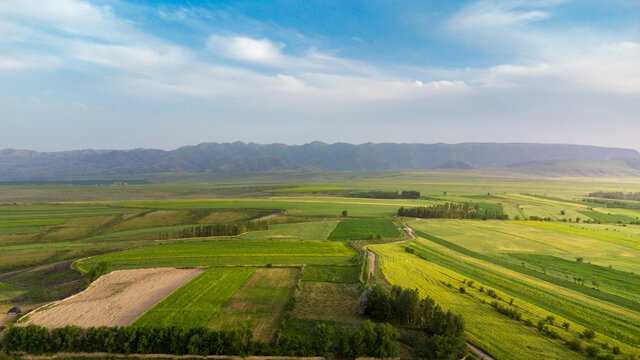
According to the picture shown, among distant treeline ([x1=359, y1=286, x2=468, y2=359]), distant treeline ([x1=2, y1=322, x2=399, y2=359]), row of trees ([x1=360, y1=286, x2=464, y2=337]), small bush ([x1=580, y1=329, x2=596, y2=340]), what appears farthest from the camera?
row of trees ([x1=360, y1=286, x2=464, y2=337])

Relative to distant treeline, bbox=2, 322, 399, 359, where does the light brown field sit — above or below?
below

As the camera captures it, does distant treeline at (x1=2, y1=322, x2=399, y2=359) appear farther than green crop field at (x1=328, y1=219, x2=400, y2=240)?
No

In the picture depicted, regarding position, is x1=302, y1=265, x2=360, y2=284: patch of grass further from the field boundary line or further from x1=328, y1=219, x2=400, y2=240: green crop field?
x1=328, y1=219, x2=400, y2=240: green crop field

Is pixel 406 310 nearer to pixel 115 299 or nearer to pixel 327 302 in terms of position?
pixel 327 302

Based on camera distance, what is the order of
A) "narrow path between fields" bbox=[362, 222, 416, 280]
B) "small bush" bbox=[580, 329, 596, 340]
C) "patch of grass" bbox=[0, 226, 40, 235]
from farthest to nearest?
"patch of grass" bbox=[0, 226, 40, 235] → "narrow path between fields" bbox=[362, 222, 416, 280] → "small bush" bbox=[580, 329, 596, 340]

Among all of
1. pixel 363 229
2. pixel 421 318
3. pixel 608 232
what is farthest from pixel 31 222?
pixel 608 232

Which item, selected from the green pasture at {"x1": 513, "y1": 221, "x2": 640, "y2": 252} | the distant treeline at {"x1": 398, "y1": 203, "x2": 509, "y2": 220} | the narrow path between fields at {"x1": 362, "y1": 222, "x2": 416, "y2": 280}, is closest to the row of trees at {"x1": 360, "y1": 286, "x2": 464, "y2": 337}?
the narrow path between fields at {"x1": 362, "y1": 222, "x2": 416, "y2": 280}

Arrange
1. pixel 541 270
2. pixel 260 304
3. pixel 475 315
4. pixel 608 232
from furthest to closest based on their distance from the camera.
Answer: pixel 608 232 < pixel 541 270 < pixel 260 304 < pixel 475 315
